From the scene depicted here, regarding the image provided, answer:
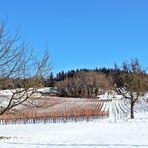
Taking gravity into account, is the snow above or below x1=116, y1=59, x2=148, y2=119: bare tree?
below

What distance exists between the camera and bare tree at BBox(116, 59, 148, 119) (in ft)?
158

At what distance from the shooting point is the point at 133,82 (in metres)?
49.1

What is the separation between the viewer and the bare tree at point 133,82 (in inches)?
1892

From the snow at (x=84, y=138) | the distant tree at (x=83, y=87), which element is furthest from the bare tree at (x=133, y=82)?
the distant tree at (x=83, y=87)

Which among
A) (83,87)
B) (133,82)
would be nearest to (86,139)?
(133,82)

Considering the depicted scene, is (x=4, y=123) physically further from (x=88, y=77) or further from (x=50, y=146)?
(x=88, y=77)

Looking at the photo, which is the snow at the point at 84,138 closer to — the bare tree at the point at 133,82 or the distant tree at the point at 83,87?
the bare tree at the point at 133,82

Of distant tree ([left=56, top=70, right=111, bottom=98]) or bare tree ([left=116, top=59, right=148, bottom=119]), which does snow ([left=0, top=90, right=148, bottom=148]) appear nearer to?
bare tree ([left=116, top=59, right=148, bottom=119])

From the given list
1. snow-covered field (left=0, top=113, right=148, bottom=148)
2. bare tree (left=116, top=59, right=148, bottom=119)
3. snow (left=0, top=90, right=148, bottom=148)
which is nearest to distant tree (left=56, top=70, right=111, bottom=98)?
bare tree (left=116, top=59, right=148, bottom=119)

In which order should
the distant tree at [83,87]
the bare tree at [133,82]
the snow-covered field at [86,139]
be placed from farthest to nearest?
the distant tree at [83,87], the bare tree at [133,82], the snow-covered field at [86,139]

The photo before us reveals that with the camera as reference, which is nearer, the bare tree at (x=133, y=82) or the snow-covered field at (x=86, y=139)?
the snow-covered field at (x=86, y=139)

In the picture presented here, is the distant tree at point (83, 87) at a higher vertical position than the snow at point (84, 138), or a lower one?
higher

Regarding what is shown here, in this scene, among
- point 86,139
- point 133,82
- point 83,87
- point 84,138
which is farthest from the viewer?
point 83,87

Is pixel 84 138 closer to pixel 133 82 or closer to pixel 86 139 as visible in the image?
pixel 86 139
